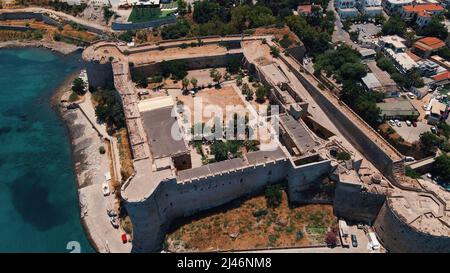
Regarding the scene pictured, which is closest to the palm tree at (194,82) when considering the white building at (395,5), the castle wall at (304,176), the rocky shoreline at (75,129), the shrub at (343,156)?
the rocky shoreline at (75,129)

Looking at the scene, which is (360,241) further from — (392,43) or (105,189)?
(392,43)

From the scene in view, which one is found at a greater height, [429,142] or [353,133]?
[353,133]

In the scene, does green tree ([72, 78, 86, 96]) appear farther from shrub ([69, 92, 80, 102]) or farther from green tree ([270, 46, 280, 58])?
green tree ([270, 46, 280, 58])

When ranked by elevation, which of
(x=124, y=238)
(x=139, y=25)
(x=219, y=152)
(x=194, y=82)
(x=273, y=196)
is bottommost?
(x=124, y=238)

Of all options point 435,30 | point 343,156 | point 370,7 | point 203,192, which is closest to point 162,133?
point 203,192

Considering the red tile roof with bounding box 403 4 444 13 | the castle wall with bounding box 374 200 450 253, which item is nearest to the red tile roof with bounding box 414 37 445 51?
the red tile roof with bounding box 403 4 444 13

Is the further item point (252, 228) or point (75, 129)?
point (75, 129)
